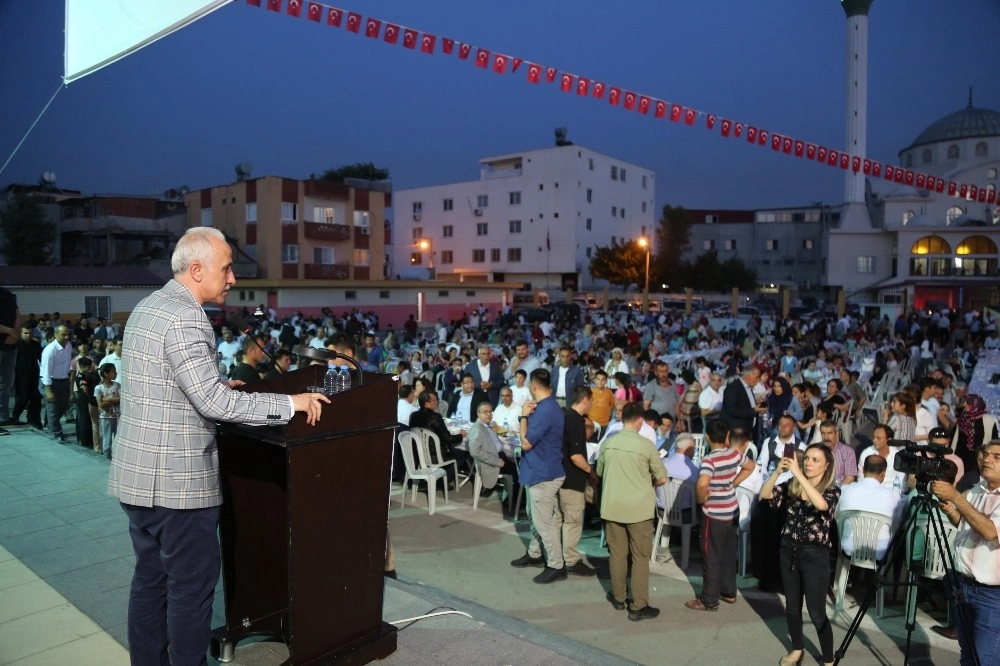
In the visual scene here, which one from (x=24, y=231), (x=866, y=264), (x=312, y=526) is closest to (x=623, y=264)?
(x=866, y=264)

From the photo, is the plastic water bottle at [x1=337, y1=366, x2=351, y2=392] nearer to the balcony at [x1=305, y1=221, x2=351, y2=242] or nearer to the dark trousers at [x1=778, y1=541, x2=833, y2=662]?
the dark trousers at [x1=778, y1=541, x2=833, y2=662]

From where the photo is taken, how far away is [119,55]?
3.81 metres

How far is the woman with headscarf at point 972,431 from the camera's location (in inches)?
270

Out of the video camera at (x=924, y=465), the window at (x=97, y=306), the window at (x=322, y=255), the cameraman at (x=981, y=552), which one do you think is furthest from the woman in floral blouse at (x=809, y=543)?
the window at (x=322, y=255)

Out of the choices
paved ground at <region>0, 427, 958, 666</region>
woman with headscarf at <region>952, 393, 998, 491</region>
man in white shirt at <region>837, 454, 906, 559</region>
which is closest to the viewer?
paved ground at <region>0, 427, 958, 666</region>

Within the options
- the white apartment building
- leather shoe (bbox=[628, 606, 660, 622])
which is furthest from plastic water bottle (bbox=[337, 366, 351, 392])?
the white apartment building

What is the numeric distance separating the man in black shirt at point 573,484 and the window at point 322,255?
112 feet

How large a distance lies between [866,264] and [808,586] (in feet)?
151

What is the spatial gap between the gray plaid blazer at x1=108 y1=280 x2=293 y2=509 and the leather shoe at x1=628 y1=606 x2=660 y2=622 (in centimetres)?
332

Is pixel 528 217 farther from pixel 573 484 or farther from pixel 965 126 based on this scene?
pixel 573 484

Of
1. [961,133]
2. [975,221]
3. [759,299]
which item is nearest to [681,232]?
[759,299]

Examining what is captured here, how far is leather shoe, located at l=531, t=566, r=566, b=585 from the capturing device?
530cm

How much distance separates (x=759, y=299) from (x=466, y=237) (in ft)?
80.2

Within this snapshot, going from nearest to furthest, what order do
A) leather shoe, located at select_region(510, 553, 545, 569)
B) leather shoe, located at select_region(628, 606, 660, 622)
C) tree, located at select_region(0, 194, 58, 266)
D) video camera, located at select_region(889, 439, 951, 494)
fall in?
video camera, located at select_region(889, 439, 951, 494) → leather shoe, located at select_region(628, 606, 660, 622) → leather shoe, located at select_region(510, 553, 545, 569) → tree, located at select_region(0, 194, 58, 266)
